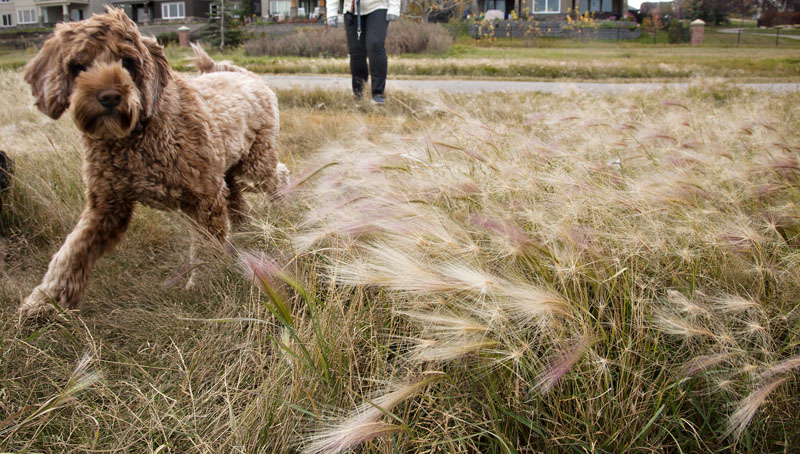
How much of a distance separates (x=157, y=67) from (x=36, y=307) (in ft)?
3.97

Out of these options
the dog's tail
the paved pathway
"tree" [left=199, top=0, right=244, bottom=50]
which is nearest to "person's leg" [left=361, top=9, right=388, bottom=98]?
the paved pathway

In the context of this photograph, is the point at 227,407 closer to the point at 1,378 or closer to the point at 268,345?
the point at 268,345

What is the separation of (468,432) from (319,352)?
19.4 inches

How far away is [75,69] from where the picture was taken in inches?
93.7

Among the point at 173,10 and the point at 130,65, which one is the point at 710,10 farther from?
the point at 173,10

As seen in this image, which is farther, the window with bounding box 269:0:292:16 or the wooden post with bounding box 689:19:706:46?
the window with bounding box 269:0:292:16

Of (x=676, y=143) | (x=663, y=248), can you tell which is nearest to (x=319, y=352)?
(x=663, y=248)

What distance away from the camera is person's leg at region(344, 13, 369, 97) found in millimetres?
6703

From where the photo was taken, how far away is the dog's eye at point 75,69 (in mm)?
2359

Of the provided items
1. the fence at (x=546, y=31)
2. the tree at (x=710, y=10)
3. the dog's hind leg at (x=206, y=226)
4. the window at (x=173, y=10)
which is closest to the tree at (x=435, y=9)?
the fence at (x=546, y=31)

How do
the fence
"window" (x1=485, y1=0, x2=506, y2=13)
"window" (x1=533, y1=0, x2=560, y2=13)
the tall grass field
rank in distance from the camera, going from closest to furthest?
the tall grass field < the fence < "window" (x1=533, y1=0, x2=560, y2=13) < "window" (x1=485, y1=0, x2=506, y2=13)

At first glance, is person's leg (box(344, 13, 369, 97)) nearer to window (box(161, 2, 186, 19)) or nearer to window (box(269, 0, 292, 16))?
window (box(161, 2, 186, 19))

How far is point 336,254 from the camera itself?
79.0 inches

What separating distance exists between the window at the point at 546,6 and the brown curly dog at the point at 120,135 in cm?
4259
